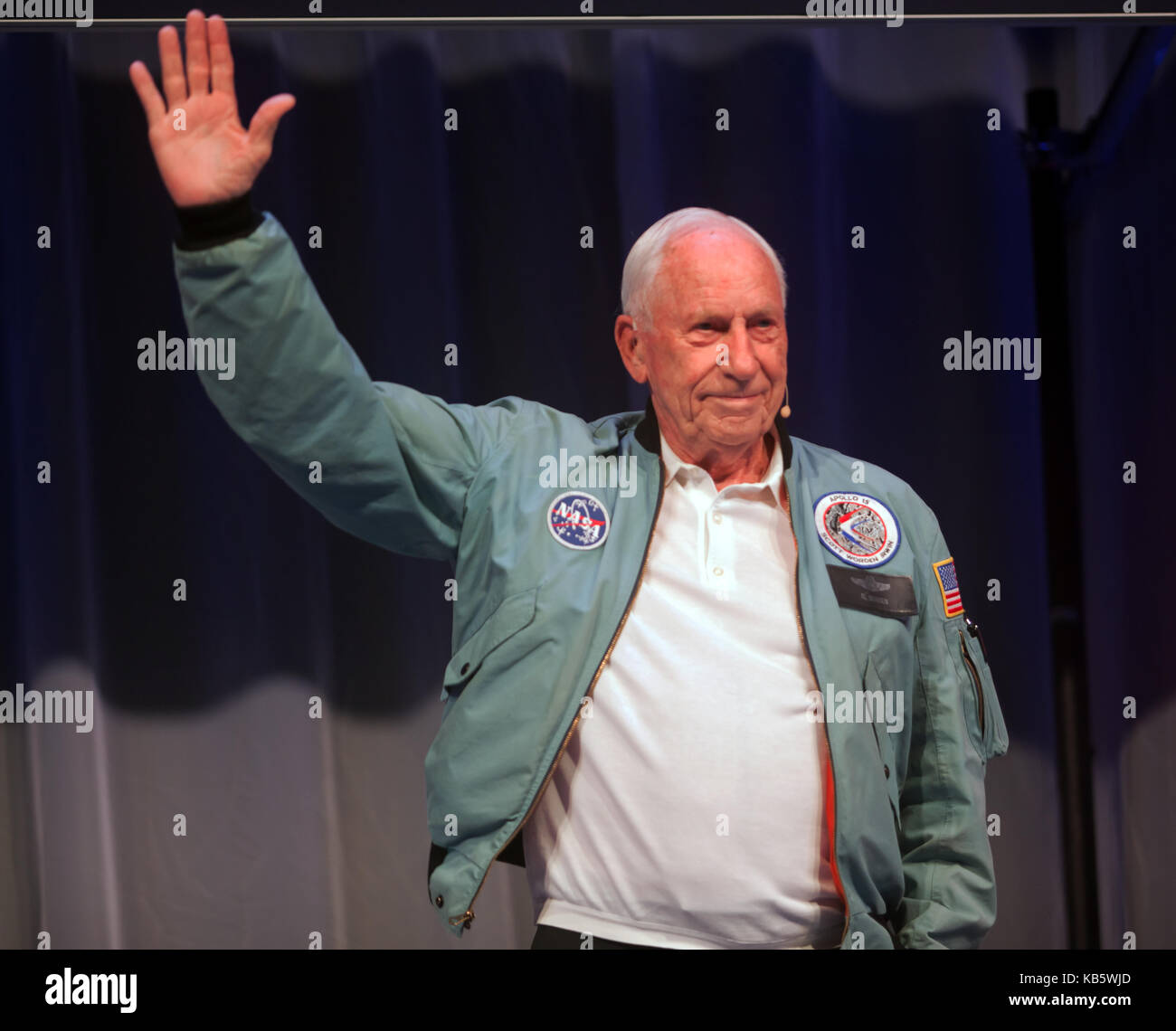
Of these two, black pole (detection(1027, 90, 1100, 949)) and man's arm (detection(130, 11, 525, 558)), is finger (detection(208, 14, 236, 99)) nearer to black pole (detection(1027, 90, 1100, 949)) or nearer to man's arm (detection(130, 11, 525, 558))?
man's arm (detection(130, 11, 525, 558))

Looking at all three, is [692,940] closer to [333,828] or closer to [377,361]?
[333,828]

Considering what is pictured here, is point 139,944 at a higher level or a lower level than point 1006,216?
lower

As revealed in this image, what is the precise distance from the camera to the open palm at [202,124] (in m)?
1.46

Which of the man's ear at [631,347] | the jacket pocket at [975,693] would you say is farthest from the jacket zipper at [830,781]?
the man's ear at [631,347]

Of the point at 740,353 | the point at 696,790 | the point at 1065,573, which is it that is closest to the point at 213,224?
the point at 740,353

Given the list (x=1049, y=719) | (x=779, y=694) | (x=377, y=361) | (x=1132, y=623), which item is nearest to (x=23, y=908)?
(x=377, y=361)

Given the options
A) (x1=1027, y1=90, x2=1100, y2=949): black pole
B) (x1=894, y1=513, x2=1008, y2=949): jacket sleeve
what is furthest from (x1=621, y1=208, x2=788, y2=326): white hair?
(x1=1027, y1=90, x2=1100, y2=949): black pole

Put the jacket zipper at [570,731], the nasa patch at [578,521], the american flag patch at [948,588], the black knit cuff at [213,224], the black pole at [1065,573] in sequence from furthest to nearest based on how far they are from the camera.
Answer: the black pole at [1065,573] → the american flag patch at [948,588] → the nasa patch at [578,521] → the jacket zipper at [570,731] → the black knit cuff at [213,224]

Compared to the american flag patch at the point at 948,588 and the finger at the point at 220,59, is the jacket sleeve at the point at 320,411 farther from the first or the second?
the american flag patch at the point at 948,588

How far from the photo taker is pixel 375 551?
235 cm

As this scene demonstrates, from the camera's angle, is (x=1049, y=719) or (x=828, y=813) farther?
(x=1049, y=719)

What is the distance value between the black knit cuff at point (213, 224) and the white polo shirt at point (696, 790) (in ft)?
2.39

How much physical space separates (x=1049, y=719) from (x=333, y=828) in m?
1.47

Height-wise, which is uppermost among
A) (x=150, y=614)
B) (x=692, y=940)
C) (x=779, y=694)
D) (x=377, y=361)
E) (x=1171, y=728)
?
(x=377, y=361)
